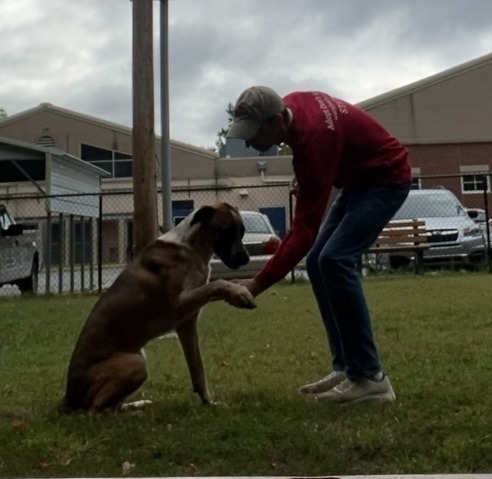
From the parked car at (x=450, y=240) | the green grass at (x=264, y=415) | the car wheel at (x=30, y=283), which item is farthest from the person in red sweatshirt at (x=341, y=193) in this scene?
the parked car at (x=450, y=240)

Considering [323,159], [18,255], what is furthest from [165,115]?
[18,255]

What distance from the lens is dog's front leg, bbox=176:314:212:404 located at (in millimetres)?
4918

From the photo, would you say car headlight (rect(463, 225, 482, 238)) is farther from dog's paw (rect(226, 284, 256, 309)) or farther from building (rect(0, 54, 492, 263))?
building (rect(0, 54, 492, 263))

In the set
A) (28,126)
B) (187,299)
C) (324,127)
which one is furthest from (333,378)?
(28,126)

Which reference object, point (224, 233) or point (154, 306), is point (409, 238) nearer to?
point (224, 233)

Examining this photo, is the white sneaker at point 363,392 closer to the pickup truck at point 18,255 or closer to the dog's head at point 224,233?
the dog's head at point 224,233

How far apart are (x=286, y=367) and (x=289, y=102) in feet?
7.66

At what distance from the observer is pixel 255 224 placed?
634 inches

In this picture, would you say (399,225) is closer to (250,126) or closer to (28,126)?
(250,126)

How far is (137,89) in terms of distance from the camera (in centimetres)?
884

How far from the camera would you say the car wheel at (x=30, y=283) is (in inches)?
637

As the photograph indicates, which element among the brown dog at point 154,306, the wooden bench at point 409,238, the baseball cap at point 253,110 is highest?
the wooden bench at point 409,238

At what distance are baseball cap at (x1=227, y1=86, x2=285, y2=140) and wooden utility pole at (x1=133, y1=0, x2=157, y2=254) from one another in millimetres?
4428

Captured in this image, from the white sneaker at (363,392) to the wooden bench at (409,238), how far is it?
11.6 m
